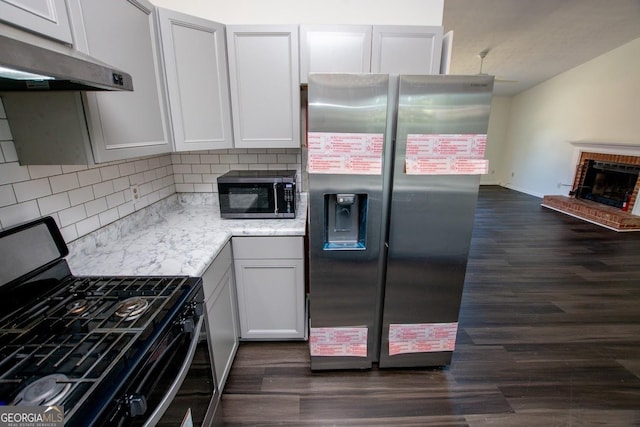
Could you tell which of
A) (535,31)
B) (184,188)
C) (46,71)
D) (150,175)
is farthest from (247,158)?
(535,31)

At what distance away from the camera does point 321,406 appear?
5.37 feet

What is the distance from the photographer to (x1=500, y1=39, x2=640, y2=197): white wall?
15.6 ft

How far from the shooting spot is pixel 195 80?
5.65ft

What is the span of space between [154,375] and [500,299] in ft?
9.30

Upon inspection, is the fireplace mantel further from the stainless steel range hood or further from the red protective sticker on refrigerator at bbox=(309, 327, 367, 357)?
the stainless steel range hood

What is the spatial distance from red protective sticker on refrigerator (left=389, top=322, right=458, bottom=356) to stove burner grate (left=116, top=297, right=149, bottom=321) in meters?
1.36

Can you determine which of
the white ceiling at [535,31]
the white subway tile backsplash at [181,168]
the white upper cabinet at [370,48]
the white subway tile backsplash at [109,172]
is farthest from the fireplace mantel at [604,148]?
the white subway tile backsplash at [109,172]

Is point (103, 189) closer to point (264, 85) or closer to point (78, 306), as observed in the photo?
point (78, 306)

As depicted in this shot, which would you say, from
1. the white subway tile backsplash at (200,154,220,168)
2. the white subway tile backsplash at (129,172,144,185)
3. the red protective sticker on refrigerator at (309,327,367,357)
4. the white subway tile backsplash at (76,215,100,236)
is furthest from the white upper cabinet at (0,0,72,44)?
the red protective sticker on refrigerator at (309,327,367,357)

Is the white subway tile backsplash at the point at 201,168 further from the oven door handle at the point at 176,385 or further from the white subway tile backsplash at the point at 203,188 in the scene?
the oven door handle at the point at 176,385

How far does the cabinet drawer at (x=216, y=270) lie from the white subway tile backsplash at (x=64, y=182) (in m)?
0.75

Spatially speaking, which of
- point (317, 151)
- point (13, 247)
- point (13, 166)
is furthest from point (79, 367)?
point (317, 151)

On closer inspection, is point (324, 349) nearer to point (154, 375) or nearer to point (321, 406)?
point (321, 406)

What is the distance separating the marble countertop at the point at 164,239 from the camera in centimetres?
133
